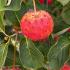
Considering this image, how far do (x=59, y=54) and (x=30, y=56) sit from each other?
119 mm

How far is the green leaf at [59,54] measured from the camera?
4.66 feet

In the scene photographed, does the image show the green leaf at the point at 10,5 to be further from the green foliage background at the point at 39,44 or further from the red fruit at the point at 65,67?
the red fruit at the point at 65,67

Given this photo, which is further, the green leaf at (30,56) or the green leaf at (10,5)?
the green leaf at (30,56)

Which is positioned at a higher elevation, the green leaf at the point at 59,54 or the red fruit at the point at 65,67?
the green leaf at the point at 59,54

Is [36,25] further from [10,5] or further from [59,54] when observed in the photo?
[59,54]

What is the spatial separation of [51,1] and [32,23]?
40 cm

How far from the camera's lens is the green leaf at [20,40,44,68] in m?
1.44

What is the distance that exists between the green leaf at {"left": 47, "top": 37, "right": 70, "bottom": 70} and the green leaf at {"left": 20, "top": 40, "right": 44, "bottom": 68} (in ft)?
0.14

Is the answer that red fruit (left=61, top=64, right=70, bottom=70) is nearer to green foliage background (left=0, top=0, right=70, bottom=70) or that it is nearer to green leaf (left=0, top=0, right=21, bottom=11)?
green foliage background (left=0, top=0, right=70, bottom=70)

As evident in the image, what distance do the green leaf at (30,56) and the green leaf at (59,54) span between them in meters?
0.04

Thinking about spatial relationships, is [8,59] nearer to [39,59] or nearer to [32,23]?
[39,59]

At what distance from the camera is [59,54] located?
1.47 m

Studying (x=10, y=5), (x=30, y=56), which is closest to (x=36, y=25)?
(x=10, y=5)

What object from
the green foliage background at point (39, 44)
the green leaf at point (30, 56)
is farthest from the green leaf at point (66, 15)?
the green leaf at point (30, 56)
